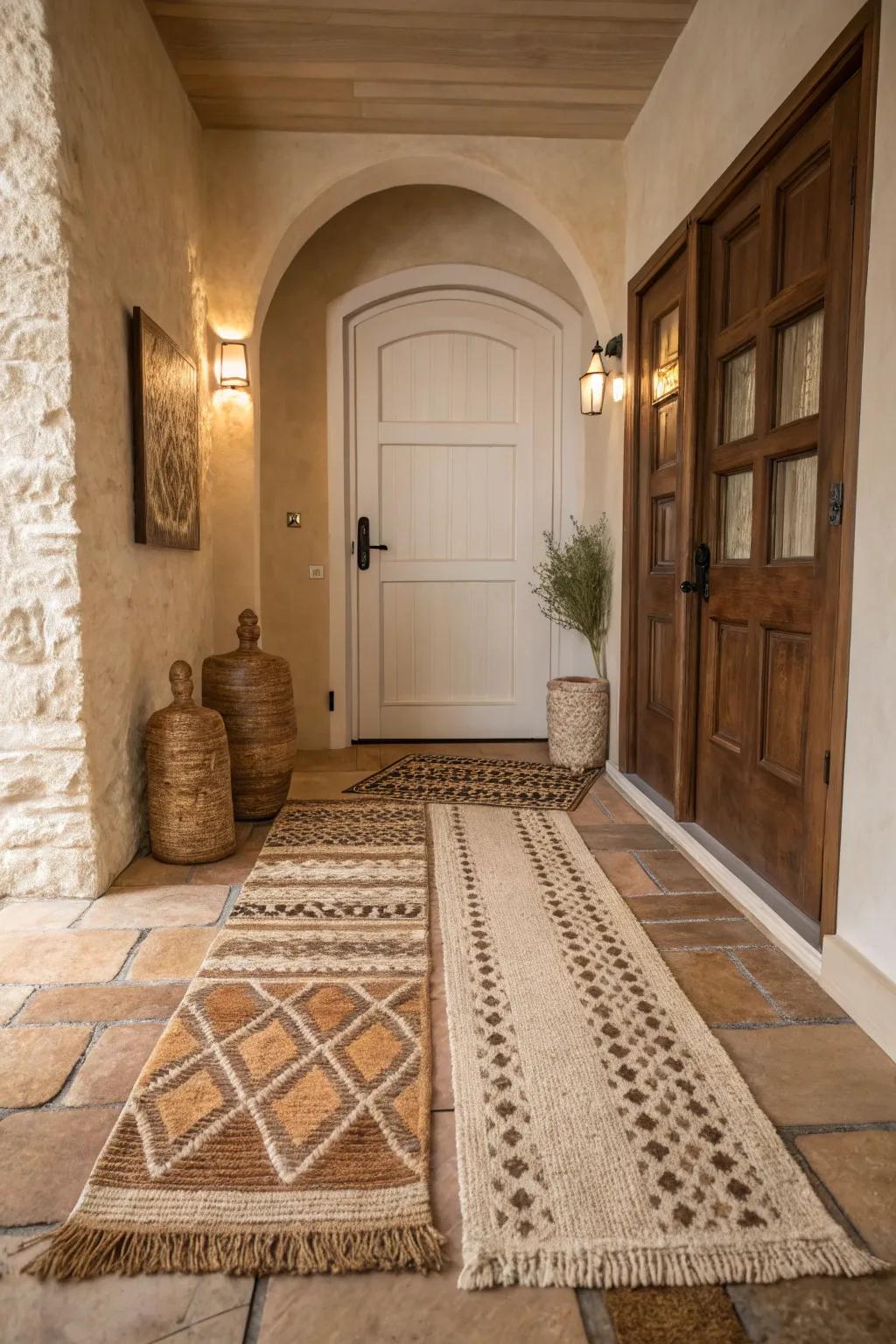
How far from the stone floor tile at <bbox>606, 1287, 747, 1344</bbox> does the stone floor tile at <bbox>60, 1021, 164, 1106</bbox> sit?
0.90 meters

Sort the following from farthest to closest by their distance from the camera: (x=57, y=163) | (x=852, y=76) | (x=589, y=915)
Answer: (x=589, y=915), (x=57, y=163), (x=852, y=76)

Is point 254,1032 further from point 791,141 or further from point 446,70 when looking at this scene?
point 446,70

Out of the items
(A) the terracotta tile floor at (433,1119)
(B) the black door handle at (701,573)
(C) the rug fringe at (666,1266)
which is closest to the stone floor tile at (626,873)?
(A) the terracotta tile floor at (433,1119)

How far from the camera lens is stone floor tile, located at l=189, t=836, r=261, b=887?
266 cm

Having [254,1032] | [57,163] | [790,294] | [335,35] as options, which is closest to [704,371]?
[790,294]

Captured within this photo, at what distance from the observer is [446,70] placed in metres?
3.24

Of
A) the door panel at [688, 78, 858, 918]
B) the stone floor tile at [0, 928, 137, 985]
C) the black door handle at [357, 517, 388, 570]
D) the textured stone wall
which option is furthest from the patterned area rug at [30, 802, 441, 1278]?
the black door handle at [357, 517, 388, 570]

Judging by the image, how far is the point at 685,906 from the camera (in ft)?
8.02

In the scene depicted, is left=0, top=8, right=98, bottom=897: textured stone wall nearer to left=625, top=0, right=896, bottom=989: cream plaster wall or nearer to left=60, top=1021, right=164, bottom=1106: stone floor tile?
left=60, top=1021, right=164, bottom=1106: stone floor tile

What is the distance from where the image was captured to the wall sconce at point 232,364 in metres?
3.68

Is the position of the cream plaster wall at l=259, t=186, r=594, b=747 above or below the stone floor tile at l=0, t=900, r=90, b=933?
above

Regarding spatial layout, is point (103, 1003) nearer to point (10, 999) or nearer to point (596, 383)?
point (10, 999)

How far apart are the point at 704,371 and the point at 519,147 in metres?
1.63

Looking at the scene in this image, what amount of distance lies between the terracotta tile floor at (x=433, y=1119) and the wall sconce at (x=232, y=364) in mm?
2094
